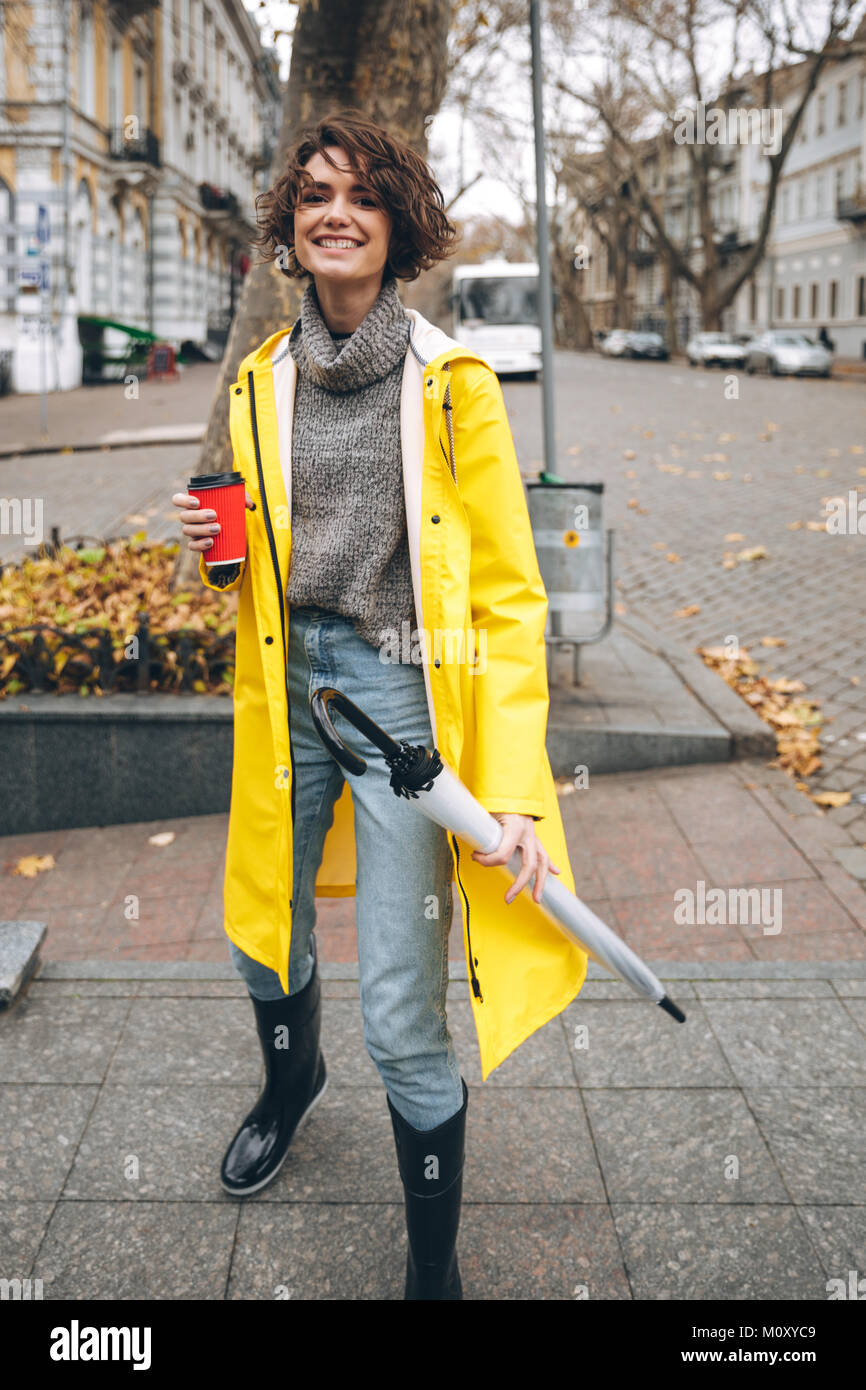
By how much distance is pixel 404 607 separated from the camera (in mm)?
2232

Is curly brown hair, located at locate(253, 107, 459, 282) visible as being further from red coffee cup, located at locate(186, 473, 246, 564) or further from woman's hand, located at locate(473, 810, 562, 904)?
woman's hand, located at locate(473, 810, 562, 904)

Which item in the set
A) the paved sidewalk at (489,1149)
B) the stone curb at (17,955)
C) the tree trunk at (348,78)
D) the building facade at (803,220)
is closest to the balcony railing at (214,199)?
the building facade at (803,220)

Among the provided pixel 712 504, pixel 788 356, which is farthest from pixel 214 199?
pixel 712 504

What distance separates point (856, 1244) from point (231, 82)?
2184 inches

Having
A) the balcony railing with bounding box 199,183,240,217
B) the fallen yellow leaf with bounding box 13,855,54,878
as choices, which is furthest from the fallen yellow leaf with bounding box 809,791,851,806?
the balcony railing with bounding box 199,183,240,217

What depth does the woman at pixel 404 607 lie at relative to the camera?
2109mm

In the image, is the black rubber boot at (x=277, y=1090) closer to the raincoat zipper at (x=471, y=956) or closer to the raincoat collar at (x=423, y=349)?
the raincoat zipper at (x=471, y=956)

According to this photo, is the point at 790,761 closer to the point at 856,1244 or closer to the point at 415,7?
the point at 856,1244

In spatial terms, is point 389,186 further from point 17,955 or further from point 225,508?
point 17,955

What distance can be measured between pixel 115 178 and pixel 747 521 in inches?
974

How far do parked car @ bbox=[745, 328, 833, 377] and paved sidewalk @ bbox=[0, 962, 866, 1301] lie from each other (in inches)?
1097

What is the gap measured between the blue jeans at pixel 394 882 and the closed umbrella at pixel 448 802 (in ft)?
0.23

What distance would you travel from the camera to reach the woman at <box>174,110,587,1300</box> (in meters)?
2.11
